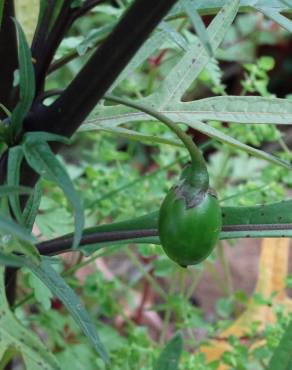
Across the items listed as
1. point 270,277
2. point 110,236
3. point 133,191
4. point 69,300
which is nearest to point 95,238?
point 110,236

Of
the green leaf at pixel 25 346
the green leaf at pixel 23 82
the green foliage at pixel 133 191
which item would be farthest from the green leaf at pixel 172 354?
the green leaf at pixel 23 82

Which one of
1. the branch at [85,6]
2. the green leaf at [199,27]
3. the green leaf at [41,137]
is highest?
the green leaf at [199,27]

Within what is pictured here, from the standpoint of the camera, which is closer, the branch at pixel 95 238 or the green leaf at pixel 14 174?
the green leaf at pixel 14 174

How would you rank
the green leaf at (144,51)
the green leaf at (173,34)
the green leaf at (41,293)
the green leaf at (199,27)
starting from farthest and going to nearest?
the green leaf at (41,293)
the green leaf at (144,51)
the green leaf at (173,34)
the green leaf at (199,27)

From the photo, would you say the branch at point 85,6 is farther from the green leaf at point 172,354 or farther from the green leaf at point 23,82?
the green leaf at point 172,354

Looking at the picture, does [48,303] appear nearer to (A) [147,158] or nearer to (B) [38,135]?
(B) [38,135]

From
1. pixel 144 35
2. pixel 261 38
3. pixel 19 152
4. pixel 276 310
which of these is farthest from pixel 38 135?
pixel 261 38
